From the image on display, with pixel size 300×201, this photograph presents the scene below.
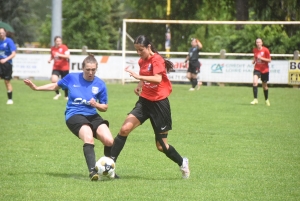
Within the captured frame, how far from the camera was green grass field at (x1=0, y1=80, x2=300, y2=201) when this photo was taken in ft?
26.4

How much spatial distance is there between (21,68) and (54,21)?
299cm

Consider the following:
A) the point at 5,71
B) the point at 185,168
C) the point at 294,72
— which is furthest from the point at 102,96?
the point at 294,72

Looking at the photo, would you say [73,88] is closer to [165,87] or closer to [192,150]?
[165,87]

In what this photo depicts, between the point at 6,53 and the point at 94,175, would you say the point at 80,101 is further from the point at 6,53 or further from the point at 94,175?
the point at 6,53

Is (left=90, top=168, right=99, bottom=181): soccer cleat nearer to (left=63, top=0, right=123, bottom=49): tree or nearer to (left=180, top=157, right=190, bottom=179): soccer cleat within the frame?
(left=180, top=157, right=190, bottom=179): soccer cleat

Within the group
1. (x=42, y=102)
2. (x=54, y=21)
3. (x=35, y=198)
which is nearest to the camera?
(x=35, y=198)

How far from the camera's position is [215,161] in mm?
10570

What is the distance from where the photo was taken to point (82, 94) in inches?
356

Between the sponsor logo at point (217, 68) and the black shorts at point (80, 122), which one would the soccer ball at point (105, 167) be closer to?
the black shorts at point (80, 122)

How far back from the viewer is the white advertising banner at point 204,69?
97.2 feet

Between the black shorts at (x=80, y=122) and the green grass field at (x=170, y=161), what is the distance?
24.1 inches

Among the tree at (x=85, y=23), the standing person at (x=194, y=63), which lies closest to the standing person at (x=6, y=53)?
the standing person at (x=194, y=63)

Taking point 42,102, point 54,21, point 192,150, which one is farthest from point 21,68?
point 192,150

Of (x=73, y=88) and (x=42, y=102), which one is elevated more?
(x=73, y=88)
